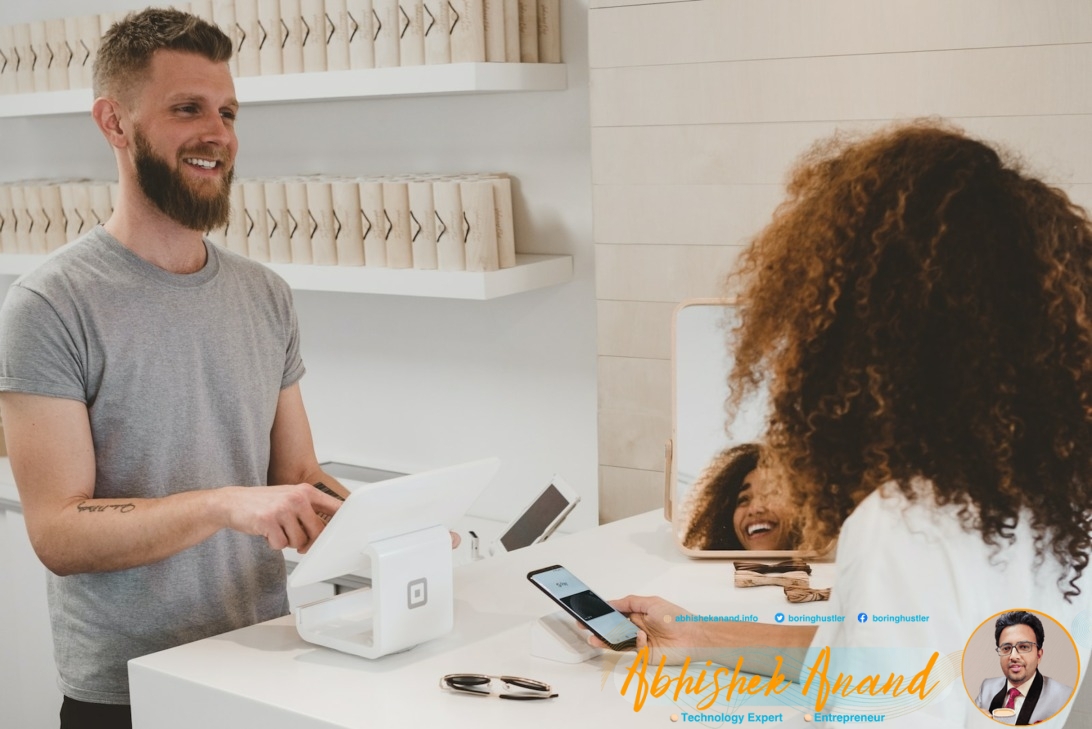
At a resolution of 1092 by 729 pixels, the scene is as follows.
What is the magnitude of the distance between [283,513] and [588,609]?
1.24ft

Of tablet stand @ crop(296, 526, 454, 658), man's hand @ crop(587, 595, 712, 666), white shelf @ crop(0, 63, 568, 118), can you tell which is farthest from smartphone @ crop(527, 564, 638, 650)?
white shelf @ crop(0, 63, 568, 118)

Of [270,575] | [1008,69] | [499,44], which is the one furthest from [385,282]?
[1008,69]

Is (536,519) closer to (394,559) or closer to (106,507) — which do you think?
(394,559)

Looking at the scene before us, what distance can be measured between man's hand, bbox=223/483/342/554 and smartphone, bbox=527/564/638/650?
269 mm

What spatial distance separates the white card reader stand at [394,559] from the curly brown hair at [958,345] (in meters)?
0.51

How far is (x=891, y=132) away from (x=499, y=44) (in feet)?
4.38

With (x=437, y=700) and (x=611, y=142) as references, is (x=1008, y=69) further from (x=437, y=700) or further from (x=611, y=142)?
(x=437, y=700)

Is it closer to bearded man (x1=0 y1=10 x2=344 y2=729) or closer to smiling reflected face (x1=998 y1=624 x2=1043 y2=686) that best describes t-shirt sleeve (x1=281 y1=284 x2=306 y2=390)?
bearded man (x1=0 y1=10 x2=344 y2=729)

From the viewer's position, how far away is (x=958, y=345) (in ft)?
3.07

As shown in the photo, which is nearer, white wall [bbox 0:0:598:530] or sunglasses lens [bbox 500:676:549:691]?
sunglasses lens [bbox 500:676:549:691]

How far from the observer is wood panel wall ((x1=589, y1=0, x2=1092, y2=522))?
1.64 metres

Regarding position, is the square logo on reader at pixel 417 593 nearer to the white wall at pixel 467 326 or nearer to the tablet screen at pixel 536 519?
the tablet screen at pixel 536 519

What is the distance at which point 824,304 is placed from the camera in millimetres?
993

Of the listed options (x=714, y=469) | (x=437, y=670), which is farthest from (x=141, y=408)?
(x=714, y=469)
